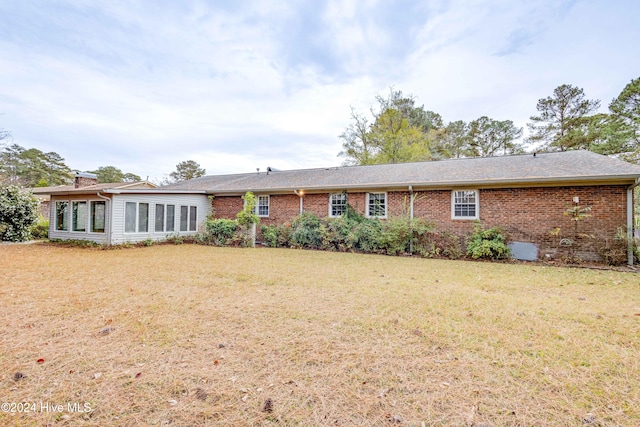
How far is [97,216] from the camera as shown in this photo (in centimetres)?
1222

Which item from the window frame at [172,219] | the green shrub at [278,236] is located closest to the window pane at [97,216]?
the window frame at [172,219]

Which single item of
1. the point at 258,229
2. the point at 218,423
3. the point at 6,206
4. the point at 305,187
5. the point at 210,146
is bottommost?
the point at 218,423

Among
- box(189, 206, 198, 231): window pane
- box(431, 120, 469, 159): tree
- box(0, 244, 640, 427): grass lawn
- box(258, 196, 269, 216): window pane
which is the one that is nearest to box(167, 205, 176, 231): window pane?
box(189, 206, 198, 231): window pane

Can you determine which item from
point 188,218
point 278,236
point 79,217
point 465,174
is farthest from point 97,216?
point 465,174

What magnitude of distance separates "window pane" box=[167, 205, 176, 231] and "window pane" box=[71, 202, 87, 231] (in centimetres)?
325

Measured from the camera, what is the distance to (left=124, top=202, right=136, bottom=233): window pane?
12000 millimetres

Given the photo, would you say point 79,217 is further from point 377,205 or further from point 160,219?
point 377,205

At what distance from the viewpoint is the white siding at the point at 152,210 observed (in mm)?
11664

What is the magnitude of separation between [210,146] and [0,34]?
12.6 meters

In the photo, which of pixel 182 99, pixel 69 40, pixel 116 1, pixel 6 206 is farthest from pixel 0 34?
pixel 6 206

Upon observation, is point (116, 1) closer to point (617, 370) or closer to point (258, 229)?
point (258, 229)

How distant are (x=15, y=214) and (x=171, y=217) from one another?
6.87m

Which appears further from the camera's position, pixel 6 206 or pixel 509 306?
pixel 6 206

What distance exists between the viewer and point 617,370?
2613 mm
